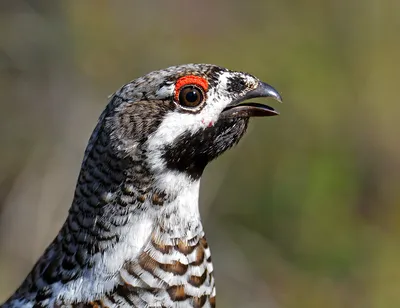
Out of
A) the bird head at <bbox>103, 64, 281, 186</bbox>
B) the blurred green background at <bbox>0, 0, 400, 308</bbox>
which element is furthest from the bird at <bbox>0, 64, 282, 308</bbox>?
the blurred green background at <bbox>0, 0, 400, 308</bbox>

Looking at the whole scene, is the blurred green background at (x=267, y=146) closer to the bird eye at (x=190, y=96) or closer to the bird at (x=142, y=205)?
the bird at (x=142, y=205)

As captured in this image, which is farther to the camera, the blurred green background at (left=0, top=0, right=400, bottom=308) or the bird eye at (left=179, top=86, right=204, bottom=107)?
the blurred green background at (left=0, top=0, right=400, bottom=308)

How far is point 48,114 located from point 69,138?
57 cm

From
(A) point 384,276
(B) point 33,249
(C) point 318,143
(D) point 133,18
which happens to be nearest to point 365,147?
(C) point 318,143

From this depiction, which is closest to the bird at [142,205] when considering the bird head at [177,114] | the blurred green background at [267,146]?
the bird head at [177,114]

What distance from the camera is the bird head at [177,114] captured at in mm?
3049

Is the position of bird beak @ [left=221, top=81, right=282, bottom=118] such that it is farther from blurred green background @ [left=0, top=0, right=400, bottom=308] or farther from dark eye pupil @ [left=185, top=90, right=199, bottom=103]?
blurred green background @ [left=0, top=0, right=400, bottom=308]

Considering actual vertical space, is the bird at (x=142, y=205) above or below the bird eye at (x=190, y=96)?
below

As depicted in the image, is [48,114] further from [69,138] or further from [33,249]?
[33,249]

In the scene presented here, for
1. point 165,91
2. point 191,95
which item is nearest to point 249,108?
point 191,95

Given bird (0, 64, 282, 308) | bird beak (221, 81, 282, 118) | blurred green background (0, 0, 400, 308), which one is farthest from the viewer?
blurred green background (0, 0, 400, 308)

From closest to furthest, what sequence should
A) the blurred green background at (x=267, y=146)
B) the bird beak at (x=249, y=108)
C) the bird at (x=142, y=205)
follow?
1. the bird at (x=142, y=205)
2. the bird beak at (x=249, y=108)
3. the blurred green background at (x=267, y=146)

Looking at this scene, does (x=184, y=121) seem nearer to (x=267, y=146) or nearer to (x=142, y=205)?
(x=142, y=205)

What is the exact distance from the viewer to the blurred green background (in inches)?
249
